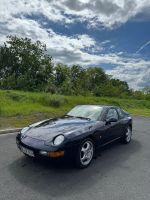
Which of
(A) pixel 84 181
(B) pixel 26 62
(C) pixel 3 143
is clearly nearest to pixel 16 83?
(B) pixel 26 62

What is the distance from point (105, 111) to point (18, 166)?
272cm

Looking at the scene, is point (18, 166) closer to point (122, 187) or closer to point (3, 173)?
point (3, 173)

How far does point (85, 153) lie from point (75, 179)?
793mm

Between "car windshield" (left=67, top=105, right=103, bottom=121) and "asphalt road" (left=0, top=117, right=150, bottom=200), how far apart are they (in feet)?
3.38

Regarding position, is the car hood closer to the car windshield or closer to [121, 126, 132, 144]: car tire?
the car windshield

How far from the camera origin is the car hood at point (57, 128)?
16.9 ft

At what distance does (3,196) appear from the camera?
3811 millimetres

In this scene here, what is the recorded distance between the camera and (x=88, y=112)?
21.7ft

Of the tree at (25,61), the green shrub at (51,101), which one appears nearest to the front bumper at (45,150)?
the green shrub at (51,101)

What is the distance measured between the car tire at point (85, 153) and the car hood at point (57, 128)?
0.30 m

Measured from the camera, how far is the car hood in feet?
16.9

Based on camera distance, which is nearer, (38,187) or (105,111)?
(38,187)

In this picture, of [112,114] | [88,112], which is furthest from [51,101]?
[88,112]

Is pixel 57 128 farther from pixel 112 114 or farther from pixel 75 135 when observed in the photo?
pixel 112 114
